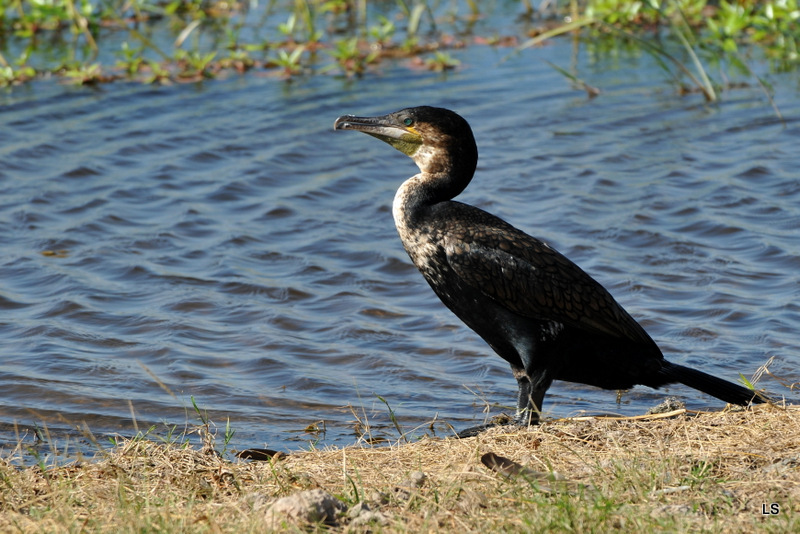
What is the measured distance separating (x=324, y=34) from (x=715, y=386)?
7765 millimetres

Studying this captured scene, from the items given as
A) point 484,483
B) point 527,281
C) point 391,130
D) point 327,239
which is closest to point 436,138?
point 391,130

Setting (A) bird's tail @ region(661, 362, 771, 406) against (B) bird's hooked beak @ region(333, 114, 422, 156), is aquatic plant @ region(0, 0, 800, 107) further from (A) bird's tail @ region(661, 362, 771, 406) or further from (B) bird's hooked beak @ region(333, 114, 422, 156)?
(A) bird's tail @ region(661, 362, 771, 406)

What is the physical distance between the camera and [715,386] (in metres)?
4.24

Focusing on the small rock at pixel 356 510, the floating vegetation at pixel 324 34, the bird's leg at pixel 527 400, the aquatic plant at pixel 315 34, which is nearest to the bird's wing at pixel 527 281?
the bird's leg at pixel 527 400

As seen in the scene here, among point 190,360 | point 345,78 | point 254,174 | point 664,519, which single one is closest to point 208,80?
point 345,78

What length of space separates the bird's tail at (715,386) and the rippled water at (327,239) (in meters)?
0.64

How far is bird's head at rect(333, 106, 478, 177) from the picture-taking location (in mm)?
4465

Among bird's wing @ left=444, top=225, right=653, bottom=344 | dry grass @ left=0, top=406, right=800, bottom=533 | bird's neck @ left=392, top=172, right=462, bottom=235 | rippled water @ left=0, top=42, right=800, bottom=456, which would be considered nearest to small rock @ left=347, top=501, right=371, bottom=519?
dry grass @ left=0, top=406, right=800, bottom=533

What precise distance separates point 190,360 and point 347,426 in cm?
106

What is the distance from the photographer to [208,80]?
32.4 ft

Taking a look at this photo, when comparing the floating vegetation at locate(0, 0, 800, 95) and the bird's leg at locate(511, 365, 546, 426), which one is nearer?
the bird's leg at locate(511, 365, 546, 426)

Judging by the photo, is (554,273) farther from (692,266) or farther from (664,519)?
(692,266)

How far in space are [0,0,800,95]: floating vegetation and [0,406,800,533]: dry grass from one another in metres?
5.78

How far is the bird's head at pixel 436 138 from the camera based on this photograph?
4465 millimetres
